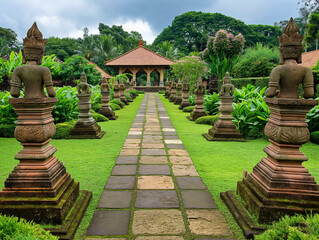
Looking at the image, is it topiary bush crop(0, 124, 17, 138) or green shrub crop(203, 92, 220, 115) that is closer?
topiary bush crop(0, 124, 17, 138)

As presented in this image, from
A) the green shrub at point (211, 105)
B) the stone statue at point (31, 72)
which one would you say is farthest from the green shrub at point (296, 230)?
the green shrub at point (211, 105)

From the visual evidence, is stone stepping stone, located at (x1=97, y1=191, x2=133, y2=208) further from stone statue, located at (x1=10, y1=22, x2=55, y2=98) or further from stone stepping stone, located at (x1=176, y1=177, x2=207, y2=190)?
stone statue, located at (x1=10, y1=22, x2=55, y2=98)

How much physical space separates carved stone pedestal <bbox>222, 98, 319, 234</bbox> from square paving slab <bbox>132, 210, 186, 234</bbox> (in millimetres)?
705

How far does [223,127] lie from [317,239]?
14.8 feet

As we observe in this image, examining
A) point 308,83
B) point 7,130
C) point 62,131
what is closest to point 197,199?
point 308,83

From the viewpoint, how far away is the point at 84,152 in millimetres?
4594

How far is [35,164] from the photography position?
2271 millimetres

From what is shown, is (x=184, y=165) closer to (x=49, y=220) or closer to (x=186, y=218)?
(x=186, y=218)

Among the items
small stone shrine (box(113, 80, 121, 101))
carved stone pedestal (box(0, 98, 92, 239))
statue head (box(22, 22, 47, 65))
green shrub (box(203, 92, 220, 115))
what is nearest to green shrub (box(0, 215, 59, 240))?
carved stone pedestal (box(0, 98, 92, 239))

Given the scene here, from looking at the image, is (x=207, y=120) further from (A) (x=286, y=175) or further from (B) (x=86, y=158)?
(A) (x=286, y=175)

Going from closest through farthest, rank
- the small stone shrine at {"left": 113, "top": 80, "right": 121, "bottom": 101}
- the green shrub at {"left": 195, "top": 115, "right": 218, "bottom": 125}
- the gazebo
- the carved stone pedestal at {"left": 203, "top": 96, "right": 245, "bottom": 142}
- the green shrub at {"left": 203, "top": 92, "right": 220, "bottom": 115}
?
the carved stone pedestal at {"left": 203, "top": 96, "right": 245, "bottom": 142} < the green shrub at {"left": 195, "top": 115, "right": 218, "bottom": 125} < the green shrub at {"left": 203, "top": 92, "right": 220, "bottom": 115} < the small stone shrine at {"left": 113, "top": 80, "right": 121, "bottom": 101} < the gazebo

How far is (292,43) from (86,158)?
344cm

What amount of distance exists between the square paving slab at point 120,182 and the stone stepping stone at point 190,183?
0.60 metres

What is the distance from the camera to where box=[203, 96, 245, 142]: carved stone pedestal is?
5703 millimetres
